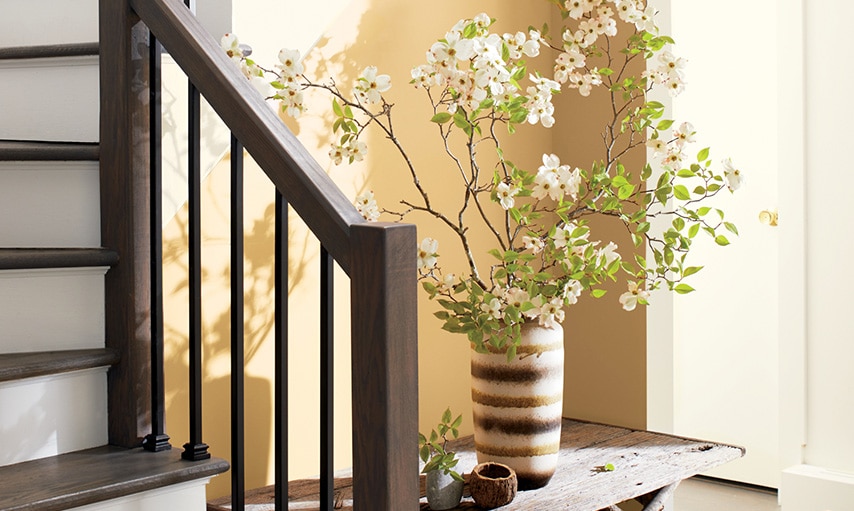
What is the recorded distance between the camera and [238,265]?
1.37 metres

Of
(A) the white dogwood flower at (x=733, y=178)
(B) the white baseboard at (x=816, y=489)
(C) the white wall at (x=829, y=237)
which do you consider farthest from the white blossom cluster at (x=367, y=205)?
(B) the white baseboard at (x=816, y=489)

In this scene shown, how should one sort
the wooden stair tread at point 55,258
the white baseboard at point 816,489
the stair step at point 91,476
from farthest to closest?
the white baseboard at point 816,489 < the wooden stair tread at point 55,258 < the stair step at point 91,476

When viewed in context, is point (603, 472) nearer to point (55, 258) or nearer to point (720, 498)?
point (55, 258)

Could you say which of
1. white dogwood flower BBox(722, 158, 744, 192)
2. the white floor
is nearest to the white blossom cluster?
white dogwood flower BBox(722, 158, 744, 192)

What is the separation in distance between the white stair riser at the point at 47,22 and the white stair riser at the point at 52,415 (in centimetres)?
84

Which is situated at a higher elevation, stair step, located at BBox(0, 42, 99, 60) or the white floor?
stair step, located at BBox(0, 42, 99, 60)

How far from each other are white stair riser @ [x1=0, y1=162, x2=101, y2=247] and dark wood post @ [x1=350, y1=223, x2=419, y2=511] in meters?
0.70

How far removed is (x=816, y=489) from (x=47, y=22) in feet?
8.22

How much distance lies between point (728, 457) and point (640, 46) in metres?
1.02

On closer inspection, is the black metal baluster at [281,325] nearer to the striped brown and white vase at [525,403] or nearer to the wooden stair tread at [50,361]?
the wooden stair tread at [50,361]

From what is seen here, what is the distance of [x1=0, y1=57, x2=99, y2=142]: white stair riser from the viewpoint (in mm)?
1737

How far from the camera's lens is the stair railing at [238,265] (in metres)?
1.12

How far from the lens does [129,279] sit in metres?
1.54

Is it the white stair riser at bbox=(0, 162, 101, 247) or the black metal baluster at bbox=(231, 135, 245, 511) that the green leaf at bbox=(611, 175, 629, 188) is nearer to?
the black metal baluster at bbox=(231, 135, 245, 511)
